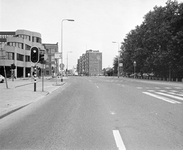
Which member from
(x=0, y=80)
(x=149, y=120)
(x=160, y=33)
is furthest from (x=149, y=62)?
(x=149, y=120)

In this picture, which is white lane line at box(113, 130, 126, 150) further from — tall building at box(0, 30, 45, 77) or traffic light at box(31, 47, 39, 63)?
tall building at box(0, 30, 45, 77)

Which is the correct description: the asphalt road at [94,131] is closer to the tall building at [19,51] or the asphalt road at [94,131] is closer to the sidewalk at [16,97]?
the sidewalk at [16,97]

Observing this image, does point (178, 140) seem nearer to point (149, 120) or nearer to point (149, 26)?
point (149, 120)

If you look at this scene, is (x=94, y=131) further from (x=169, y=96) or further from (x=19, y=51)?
(x=19, y=51)

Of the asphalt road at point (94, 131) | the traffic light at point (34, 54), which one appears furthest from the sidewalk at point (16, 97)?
the traffic light at point (34, 54)

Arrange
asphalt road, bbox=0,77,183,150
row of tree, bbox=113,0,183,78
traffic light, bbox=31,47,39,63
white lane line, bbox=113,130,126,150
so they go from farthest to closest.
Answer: row of tree, bbox=113,0,183,78 → traffic light, bbox=31,47,39,63 → asphalt road, bbox=0,77,183,150 → white lane line, bbox=113,130,126,150

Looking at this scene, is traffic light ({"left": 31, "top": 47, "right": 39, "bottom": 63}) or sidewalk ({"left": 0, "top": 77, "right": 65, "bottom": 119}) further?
traffic light ({"left": 31, "top": 47, "right": 39, "bottom": 63})

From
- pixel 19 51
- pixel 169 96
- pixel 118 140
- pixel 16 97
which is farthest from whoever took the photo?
pixel 19 51

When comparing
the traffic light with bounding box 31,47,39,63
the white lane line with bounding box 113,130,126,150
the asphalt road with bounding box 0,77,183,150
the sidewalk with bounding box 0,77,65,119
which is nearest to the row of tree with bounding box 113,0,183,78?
the sidewalk with bounding box 0,77,65,119

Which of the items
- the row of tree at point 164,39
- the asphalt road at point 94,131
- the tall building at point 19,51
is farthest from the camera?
the tall building at point 19,51

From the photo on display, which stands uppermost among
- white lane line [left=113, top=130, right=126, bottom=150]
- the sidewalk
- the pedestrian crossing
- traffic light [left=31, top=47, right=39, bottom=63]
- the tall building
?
the tall building

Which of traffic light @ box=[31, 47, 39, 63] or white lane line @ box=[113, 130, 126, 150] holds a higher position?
traffic light @ box=[31, 47, 39, 63]

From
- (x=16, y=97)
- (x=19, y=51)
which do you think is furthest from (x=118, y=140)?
(x=19, y=51)

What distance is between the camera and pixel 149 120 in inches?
252
